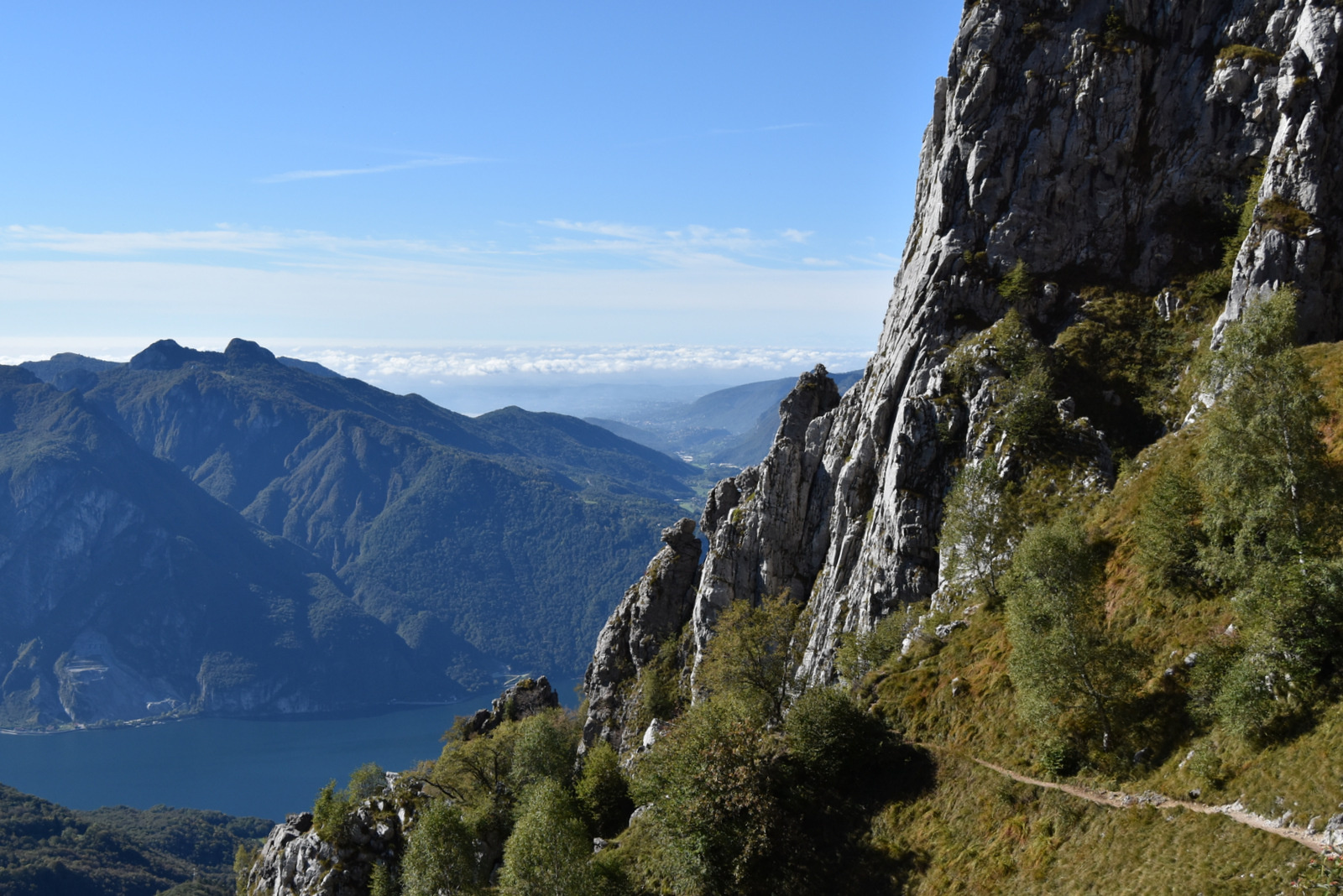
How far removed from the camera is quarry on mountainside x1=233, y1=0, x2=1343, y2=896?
133ft

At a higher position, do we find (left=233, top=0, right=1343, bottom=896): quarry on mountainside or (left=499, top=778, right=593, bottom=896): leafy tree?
(left=233, top=0, right=1343, bottom=896): quarry on mountainside

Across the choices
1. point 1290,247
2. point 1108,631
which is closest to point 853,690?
point 1108,631

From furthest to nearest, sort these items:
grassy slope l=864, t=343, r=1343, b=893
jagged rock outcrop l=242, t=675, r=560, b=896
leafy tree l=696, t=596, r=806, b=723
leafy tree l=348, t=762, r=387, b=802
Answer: leafy tree l=348, t=762, r=387, b=802, jagged rock outcrop l=242, t=675, r=560, b=896, leafy tree l=696, t=596, r=806, b=723, grassy slope l=864, t=343, r=1343, b=893

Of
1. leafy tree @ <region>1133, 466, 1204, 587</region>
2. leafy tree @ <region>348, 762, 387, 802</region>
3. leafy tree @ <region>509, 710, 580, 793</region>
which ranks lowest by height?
leafy tree @ <region>348, 762, 387, 802</region>

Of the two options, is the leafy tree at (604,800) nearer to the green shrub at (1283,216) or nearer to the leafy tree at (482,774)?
the leafy tree at (482,774)

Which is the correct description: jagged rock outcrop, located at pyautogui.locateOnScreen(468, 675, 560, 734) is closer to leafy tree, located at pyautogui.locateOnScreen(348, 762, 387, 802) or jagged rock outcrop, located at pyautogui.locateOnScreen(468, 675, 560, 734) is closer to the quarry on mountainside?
the quarry on mountainside

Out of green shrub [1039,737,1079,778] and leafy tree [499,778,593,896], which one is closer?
green shrub [1039,737,1079,778]

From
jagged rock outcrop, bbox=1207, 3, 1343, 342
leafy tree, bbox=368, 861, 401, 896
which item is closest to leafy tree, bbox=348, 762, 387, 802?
leafy tree, bbox=368, 861, 401, 896

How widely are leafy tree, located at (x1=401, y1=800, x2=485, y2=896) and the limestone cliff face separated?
37336 mm

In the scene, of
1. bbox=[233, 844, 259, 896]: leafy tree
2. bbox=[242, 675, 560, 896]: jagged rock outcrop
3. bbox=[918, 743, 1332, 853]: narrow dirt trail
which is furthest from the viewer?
bbox=[233, 844, 259, 896]: leafy tree

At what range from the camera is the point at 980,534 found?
69438mm

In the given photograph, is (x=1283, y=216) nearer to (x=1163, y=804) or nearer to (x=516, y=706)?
(x=1163, y=804)

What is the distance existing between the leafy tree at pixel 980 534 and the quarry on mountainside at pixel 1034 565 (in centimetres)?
36

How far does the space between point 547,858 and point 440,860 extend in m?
18.4
